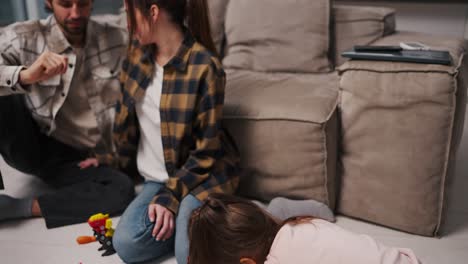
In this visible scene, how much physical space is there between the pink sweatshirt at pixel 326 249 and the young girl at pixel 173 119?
0.38m

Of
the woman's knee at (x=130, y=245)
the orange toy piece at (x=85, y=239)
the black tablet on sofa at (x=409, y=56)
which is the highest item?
the black tablet on sofa at (x=409, y=56)

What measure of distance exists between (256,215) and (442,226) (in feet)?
2.30

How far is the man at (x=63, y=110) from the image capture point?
4.79ft

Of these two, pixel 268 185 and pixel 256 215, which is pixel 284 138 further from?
pixel 256 215

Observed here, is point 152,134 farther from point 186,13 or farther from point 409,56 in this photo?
point 409,56

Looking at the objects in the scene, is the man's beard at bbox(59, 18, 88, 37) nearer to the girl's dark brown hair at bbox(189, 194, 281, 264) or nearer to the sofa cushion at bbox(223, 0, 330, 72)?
the sofa cushion at bbox(223, 0, 330, 72)

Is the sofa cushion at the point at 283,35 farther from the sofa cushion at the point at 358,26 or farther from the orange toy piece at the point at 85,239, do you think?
the orange toy piece at the point at 85,239

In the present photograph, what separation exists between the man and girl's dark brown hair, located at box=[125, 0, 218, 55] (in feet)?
0.85

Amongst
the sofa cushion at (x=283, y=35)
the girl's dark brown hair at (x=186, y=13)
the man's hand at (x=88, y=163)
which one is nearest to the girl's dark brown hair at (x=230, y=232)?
the girl's dark brown hair at (x=186, y=13)

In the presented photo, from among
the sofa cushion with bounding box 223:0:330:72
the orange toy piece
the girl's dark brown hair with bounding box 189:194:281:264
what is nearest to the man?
the orange toy piece

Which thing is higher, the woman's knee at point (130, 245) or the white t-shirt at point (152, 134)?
the white t-shirt at point (152, 134)

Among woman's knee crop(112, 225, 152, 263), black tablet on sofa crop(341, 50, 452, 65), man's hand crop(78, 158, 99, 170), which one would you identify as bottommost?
woman's knee crop(112, 225, 152, 263)

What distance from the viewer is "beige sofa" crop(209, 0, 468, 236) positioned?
126 centimetres

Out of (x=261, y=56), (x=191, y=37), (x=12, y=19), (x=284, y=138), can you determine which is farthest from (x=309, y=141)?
(x=12, y=19)
